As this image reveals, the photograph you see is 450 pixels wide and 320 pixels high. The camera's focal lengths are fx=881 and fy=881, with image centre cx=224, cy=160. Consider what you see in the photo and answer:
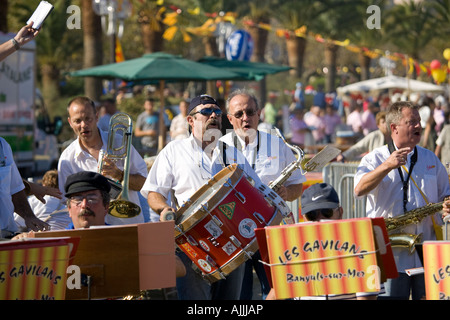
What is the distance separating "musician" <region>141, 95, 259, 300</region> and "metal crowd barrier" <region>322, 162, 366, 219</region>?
4.03m

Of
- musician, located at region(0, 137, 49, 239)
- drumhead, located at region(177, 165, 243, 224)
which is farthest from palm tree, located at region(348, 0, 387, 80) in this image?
drumhead, located at region(177, 165, 243, 224)

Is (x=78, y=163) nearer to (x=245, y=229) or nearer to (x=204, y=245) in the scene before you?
(x=204, y=245)

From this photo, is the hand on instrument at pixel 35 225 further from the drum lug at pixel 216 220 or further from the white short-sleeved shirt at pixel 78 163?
the drum lug at pixel 216 220

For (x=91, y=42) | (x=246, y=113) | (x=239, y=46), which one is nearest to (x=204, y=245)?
(x=246, y=113)

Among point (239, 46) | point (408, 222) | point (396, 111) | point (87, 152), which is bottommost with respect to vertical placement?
point (408, 222)

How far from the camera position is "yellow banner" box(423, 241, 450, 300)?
365 centimetres

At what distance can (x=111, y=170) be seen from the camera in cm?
597

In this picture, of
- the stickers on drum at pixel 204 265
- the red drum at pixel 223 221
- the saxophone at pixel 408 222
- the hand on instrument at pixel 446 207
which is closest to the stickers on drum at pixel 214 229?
the red drum at pixel 223 221

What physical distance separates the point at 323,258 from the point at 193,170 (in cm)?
196

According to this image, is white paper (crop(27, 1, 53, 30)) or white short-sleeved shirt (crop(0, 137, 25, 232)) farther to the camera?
white short-sleeved shirt (crop(0, 137, 25, 232))

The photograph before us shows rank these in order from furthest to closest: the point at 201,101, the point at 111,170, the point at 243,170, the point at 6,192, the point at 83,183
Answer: the point at 111,170, the point at 201,101, the point at 6,192, the point at 243,170, the point at 83,183

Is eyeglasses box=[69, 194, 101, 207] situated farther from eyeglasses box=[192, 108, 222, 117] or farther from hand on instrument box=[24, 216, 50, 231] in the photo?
eyeglasses box=[192, 108, 222, 117]
